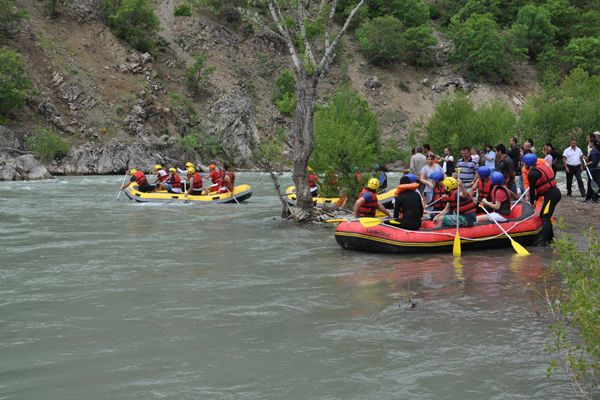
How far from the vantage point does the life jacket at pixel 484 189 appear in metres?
13.1

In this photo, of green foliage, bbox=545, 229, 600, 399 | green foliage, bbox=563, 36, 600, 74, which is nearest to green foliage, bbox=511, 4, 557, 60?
green foliage, bbox=563, 36, 600, 74

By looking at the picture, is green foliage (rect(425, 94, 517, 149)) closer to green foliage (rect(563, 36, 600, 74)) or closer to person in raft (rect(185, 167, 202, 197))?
person in raft (rect(185, 167, 202, 197))

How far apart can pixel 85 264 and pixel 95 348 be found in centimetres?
506

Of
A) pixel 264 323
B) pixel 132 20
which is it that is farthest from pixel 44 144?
pixel 264 323

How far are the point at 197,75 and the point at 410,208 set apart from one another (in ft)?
152

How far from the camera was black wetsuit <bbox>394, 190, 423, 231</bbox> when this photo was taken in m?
12.1

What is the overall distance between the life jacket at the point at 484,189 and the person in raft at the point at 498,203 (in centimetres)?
20

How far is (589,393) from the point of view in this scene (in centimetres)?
520

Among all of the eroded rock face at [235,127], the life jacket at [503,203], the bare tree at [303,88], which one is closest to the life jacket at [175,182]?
the bare tree at [303,88]

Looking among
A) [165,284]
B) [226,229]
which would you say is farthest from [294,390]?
[226,229]

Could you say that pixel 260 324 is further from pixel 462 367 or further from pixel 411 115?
pixel 411 115

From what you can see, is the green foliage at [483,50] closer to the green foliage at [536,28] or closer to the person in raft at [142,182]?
the green foliage at [536,28]

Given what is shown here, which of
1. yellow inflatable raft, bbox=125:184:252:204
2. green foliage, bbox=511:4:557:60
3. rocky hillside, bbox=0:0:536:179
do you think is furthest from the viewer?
green foliage, bbox=511:4:557:60

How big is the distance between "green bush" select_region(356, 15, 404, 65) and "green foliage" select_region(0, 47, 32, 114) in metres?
38.6
